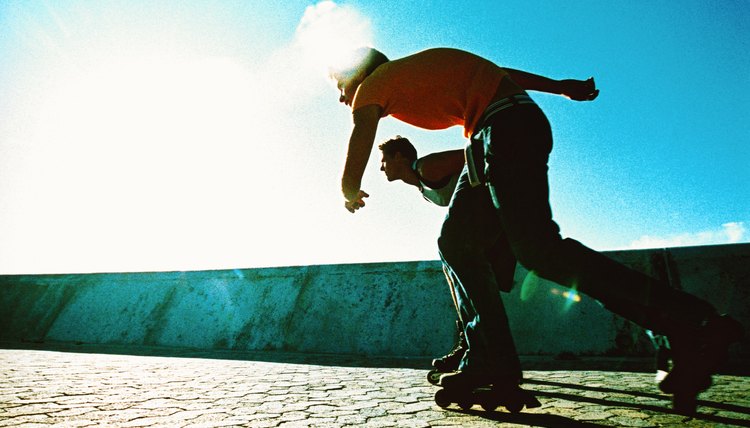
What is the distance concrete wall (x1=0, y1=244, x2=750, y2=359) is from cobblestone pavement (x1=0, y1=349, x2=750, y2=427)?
1009 mm

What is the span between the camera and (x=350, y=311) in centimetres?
484

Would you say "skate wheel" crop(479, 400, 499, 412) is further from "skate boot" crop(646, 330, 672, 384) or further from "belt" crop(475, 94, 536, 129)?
"belt" crop(475, 94, 536, 129)

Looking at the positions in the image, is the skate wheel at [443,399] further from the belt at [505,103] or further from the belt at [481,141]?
the belt at [505,103]

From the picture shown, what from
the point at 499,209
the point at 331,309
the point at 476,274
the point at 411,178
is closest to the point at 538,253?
the point at 499,209

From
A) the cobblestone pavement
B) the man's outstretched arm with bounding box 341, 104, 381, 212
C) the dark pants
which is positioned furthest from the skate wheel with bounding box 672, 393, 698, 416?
the man's outstretched arm with bounding box 341, 104, 381, 212

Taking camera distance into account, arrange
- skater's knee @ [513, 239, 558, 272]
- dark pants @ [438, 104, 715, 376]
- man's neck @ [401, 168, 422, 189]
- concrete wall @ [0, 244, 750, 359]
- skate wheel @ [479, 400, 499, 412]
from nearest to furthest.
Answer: dark pants @ [438, 104, 715, 376] < skater's knee @ [513, 239, 558, 272] < skate wheel @ [479, 400, 499, 412] < man's neck @ [401, 168, 422, 189] < concrete wall @ [0, 244, 750, 359]

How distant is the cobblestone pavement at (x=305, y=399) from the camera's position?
163cm

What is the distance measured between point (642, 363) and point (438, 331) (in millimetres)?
1788

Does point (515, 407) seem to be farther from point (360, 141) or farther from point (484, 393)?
point (360, 141)

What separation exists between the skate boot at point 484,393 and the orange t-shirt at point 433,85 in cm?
106

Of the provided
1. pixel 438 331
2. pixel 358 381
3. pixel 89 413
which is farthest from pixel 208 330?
pixel 89 413

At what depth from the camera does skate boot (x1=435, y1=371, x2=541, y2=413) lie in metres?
1.66

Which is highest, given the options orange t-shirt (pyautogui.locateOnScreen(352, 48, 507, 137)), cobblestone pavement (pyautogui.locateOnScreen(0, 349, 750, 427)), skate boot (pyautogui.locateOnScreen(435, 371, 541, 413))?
orange t-shirt (pyautogui.locateOnScreen(352, 48, 507, 137))

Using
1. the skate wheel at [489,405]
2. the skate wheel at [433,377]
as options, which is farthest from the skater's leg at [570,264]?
the skate wheel at [433,377]
